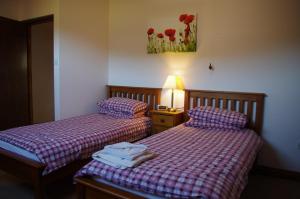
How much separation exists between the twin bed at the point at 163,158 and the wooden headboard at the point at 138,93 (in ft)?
1.16

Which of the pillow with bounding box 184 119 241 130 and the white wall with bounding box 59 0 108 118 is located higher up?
the white wall with bounding box 59 0 108 118

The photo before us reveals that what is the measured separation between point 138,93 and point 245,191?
1.98 metres

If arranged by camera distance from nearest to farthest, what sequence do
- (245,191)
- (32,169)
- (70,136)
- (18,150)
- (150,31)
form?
(32,169) < (18,150) < (70,136) < (245,191) < (150,31)

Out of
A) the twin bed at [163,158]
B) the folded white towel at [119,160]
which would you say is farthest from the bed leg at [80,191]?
the folded white towel at [119,160]

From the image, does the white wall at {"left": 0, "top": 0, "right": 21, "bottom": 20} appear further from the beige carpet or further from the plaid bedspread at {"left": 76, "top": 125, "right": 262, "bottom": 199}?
the plaid bedspread at {"left": 76, "top": 125, "right": 262, "bottom": 199}

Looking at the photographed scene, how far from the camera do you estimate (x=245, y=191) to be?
240 cm

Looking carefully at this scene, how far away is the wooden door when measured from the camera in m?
3.55

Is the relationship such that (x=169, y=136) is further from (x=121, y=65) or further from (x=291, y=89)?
(x=121, y=65)

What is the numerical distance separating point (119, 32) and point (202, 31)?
4.63ft

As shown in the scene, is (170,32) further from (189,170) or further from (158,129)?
(189,170)

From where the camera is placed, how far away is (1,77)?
353 centimetres

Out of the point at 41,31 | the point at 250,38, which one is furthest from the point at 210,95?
the point at 41,31

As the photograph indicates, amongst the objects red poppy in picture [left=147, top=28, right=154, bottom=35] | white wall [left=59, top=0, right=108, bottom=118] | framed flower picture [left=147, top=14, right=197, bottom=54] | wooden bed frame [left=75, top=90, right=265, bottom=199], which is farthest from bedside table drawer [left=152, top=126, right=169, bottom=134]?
red poppy in picture [left=147, top=28, right=154, bottom=35]

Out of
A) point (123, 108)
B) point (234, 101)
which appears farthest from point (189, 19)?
point (123, 108)
